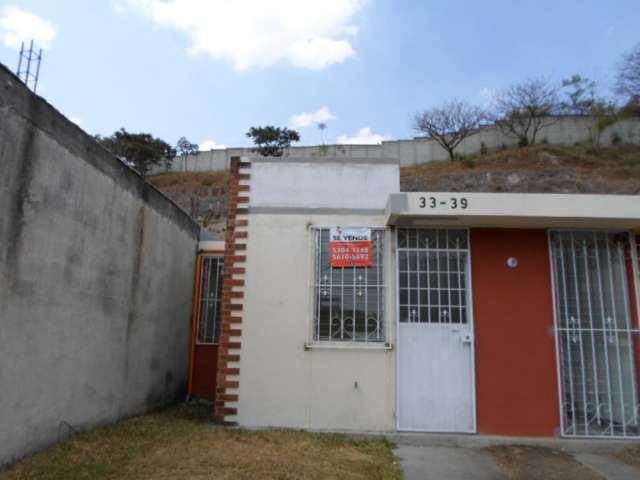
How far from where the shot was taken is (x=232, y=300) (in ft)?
20.1

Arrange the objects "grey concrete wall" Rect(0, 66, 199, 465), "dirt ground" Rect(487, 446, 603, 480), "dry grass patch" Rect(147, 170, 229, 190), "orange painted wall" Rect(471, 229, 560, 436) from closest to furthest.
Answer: "grey concrete wall" Rect(0, 66, 199, 465) < "dirt ground" Rect(487, 446, 603, 480) < "orange painted wall" Rect(471, 229, 560, 436) < "dry grass patch" Rect(147, 170, 229, 190)

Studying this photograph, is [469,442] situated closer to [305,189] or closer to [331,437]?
[331,437]

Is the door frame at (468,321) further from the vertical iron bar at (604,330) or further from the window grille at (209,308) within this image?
the window grille at (209,308)

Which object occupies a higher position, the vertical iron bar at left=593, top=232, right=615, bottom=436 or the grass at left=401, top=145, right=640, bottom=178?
the grass at left=401, top=145, right=640, bottom=178

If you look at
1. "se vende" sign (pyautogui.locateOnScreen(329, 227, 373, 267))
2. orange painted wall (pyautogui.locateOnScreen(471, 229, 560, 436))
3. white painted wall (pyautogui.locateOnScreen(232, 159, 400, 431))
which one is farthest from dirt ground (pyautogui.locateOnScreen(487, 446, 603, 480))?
"se vende" sign (pyautogui.locateOnScreen(329, 227, 373, 267))

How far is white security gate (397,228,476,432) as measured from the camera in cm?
581

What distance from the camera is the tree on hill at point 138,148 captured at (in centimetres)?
2680

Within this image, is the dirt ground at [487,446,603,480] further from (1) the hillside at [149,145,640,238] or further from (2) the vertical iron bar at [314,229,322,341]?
(1) the hillside at [149,145,640,238]

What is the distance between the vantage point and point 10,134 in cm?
400

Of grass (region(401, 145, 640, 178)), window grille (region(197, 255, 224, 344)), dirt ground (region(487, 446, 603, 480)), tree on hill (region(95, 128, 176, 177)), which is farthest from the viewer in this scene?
tree on hill (region(95, 128, 176, 177))

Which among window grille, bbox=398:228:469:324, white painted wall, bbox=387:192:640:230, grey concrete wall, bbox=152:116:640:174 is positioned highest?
grey concrete wall, bbox=152:116:640:174

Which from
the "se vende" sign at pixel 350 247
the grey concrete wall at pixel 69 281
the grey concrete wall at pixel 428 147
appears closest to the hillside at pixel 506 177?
the grey concrete wall at pixel 428 147

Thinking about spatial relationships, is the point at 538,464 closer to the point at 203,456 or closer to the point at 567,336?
the point at 567,336

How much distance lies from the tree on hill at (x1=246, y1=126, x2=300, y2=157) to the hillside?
2668 millimetres
